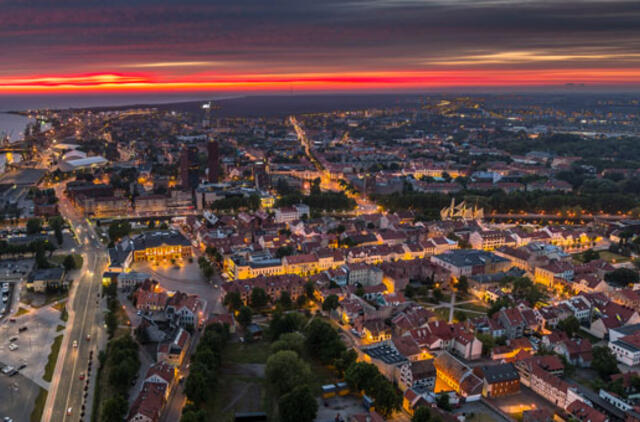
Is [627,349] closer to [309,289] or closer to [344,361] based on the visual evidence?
[344,361]

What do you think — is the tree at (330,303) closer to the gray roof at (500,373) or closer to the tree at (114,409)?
the gray roof at (500,373)

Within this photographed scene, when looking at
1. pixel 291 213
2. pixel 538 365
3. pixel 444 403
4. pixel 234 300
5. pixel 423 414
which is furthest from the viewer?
pixel 291 213

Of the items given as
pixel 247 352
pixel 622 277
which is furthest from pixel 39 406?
pixel 622 277

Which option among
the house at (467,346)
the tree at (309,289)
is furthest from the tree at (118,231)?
the house at (467,346)

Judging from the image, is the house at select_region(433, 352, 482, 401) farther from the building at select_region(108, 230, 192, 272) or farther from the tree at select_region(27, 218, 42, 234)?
the tree at select_region(27, 218, 42, 234)

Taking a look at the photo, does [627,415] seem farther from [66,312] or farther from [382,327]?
[66,312]
